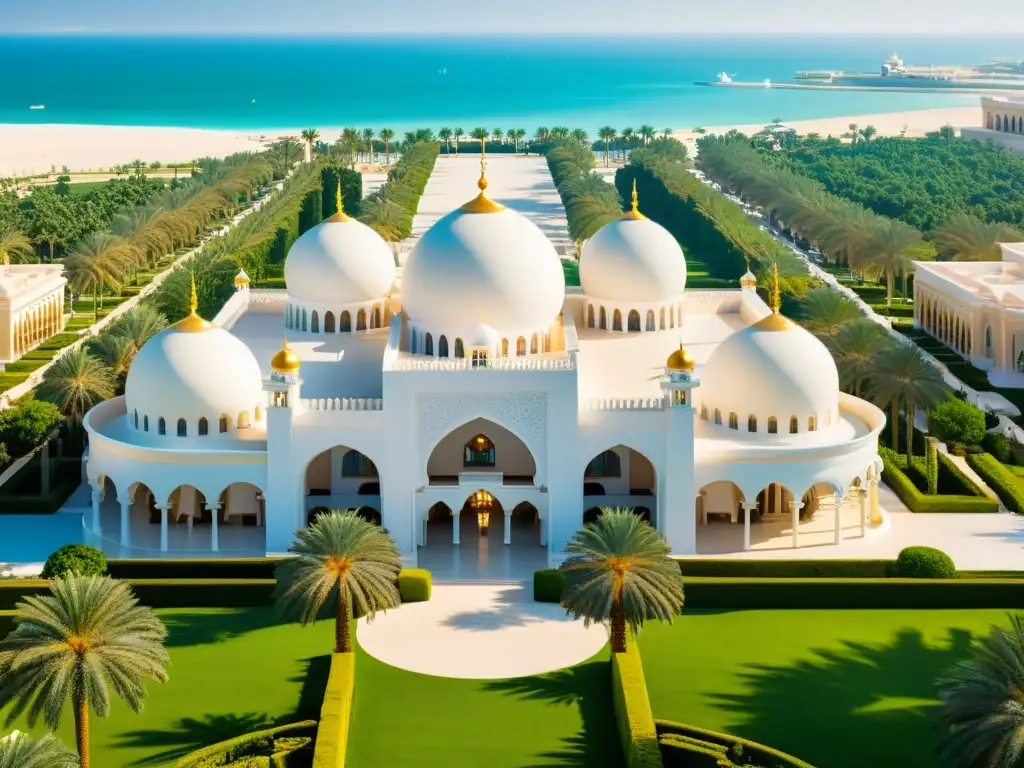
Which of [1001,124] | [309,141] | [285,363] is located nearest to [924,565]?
[285,363]

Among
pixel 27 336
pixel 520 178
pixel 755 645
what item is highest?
pixel 520 178

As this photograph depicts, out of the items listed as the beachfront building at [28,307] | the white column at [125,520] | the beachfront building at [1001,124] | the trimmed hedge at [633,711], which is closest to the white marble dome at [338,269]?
the white column at [125,520]

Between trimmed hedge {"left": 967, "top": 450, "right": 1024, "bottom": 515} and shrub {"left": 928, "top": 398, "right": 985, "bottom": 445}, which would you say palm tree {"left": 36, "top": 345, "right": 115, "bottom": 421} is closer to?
shrub {"left": 928, "top": 398, "right": 985, "bottom": 445}

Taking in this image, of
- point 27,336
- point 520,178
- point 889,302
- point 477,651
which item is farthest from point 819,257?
point 477,651

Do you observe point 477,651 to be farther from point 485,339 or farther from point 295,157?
point 295,157

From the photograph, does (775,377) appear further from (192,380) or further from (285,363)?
(192,380)

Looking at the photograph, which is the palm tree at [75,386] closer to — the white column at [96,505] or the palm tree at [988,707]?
the white column at [96,505]
